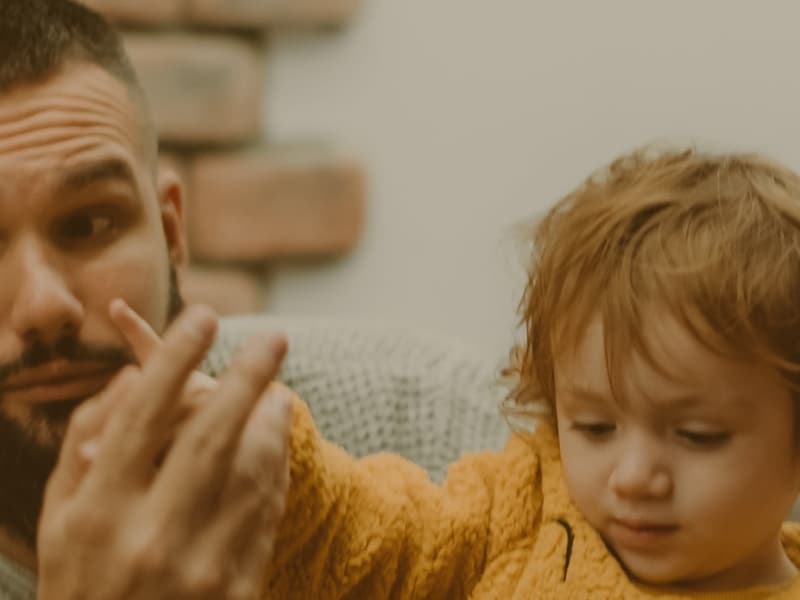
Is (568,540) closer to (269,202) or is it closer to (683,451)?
(683,451)

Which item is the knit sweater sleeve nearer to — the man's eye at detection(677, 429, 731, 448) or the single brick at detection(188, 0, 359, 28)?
the man's eye at detection(677, 429, 731, 448)

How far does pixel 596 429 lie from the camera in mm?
862

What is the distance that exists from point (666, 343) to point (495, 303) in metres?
0.88

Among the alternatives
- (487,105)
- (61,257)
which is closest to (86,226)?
(61,257)

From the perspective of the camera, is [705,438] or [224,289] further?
[224,289]

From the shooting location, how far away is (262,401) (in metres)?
0.71

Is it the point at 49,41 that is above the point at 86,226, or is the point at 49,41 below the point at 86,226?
above

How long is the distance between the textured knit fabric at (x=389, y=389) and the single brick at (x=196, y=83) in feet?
1.04

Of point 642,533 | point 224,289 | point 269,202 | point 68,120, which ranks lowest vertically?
point 224,289

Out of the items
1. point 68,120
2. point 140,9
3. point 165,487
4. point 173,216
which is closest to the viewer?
point 165,487

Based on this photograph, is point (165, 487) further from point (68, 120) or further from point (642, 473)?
point (68, 120)

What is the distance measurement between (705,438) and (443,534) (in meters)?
0.20

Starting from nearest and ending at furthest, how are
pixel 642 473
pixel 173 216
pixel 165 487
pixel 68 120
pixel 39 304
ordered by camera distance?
1. pixel 165 487
2. pixel 642 473
3. pixel 39 304
4. pixel 68 120
5. pixel 173 216

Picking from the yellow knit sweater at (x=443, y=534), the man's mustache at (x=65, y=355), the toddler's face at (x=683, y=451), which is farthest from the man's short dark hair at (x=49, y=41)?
the toddler's face at (x=683, y=451)
